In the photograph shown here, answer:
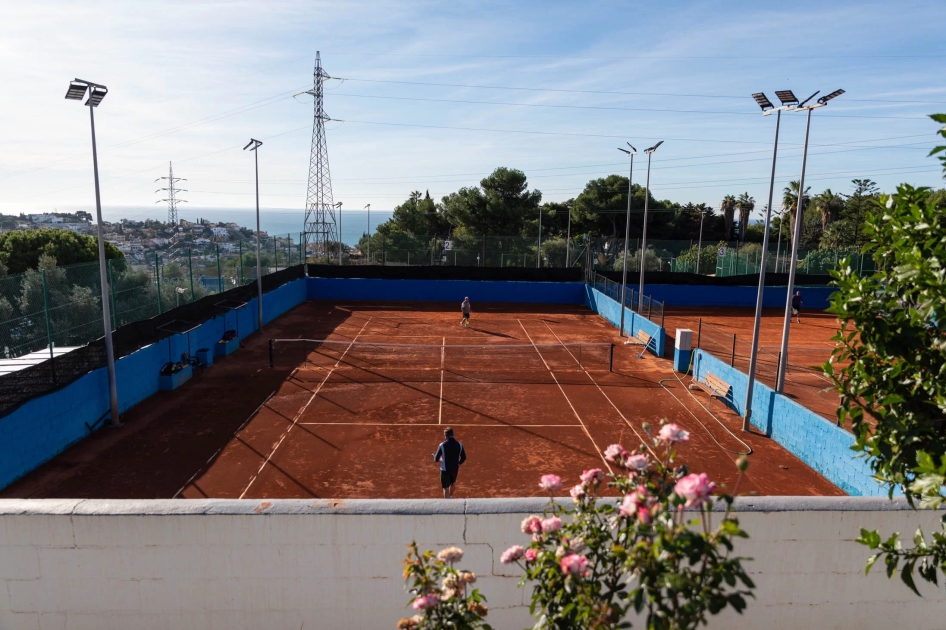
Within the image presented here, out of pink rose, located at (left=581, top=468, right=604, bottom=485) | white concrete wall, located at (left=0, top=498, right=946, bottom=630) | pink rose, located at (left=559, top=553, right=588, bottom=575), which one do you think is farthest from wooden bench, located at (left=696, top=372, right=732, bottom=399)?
pink rose, located at (left=559, top=553, right=588, bottom=575)

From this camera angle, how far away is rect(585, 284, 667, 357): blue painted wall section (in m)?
24.0

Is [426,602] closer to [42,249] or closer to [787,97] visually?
[787,97]

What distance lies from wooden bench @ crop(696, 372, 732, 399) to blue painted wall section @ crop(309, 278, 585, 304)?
19.3 metres

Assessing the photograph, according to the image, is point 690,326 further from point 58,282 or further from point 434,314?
point 58,282

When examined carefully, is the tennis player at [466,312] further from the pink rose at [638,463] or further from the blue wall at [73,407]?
the pink rose at [638,463]

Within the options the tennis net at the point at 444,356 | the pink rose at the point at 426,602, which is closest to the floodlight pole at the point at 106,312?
the tennis net at the point at 444,356

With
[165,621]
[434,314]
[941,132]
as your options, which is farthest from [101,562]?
[434,314]

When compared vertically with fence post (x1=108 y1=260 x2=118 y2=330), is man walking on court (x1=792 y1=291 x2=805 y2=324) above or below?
below

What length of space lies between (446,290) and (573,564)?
119 feet

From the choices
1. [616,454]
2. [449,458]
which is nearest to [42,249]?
[449,458]

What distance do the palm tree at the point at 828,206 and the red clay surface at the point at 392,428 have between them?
51.1 metres

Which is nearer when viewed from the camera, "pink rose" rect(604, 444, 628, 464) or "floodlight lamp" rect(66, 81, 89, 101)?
"pink rose" rect(604, 444, 628, 464)

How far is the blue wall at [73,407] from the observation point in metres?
12.6

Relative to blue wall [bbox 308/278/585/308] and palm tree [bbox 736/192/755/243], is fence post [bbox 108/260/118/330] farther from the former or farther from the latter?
palm tree [bbox 736/192/755/243]
